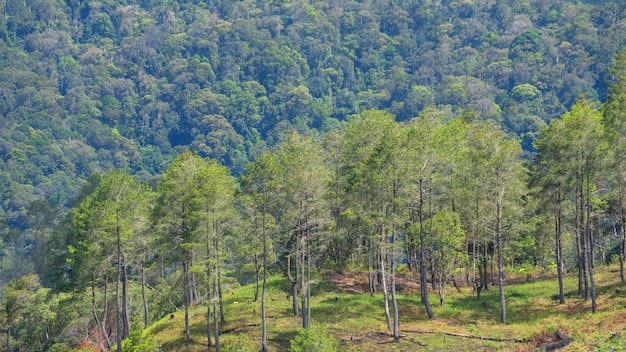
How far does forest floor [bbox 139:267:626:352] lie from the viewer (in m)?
40.1

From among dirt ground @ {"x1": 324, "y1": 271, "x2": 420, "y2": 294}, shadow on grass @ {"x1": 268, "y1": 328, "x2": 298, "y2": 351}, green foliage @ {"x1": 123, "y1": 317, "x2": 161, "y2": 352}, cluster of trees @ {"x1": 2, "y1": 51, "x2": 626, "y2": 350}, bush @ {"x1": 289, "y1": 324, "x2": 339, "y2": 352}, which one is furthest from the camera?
dirt ground @ {"x1": 324, "y1": 271, "x2": 420, "y2": 294}

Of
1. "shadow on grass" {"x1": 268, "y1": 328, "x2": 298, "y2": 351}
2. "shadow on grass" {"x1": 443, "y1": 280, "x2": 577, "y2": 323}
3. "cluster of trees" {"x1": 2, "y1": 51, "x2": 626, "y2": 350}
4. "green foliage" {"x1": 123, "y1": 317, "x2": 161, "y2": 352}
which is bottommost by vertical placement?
"shadow on grass" {"x1": 268, "y1": 328, "x2": 298, "y2": 351}

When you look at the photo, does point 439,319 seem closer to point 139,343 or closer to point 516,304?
point 516,304

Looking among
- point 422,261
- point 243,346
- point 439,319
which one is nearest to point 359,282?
point 439,319

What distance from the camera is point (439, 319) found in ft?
150

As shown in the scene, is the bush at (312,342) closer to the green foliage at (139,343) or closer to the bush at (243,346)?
the bush at (243,346)

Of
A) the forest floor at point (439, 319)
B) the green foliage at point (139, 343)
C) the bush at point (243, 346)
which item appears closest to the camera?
the bush at point (243, 346)

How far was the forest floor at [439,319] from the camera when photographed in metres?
40.1

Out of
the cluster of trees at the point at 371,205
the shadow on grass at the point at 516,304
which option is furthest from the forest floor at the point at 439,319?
the cluster of trees at the point at 371,205

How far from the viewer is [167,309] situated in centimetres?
6072

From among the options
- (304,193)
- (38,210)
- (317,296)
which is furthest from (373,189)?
(38,210)

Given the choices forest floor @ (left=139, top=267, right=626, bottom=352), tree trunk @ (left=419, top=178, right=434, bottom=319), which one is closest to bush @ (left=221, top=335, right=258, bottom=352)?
forest floor @ (left=139, top=267, right=626, bottom=352)

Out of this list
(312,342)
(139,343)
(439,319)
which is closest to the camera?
(312,342)

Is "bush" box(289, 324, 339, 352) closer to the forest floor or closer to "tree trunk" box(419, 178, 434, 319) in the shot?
the forest floor
